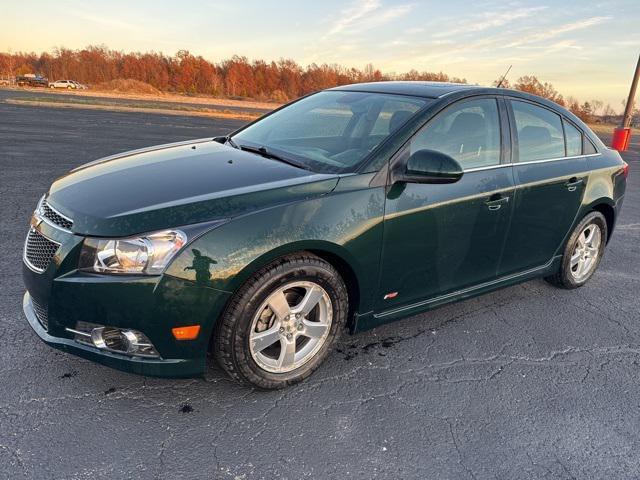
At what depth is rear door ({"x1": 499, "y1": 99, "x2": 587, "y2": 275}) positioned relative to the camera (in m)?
3.76

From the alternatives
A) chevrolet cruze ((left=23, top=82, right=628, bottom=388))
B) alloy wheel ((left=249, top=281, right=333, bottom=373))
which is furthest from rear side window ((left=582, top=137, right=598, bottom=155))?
alloy wheel ((left=249, top=281, right=333, bottom=373))

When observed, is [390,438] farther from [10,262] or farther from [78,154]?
[78,154]

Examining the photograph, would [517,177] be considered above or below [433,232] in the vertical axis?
above

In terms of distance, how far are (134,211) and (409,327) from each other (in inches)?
84.2

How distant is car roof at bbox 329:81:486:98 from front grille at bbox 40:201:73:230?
2.34m

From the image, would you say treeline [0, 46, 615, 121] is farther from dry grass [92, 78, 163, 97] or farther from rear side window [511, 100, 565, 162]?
rear side window [511, 100, 565, 162]

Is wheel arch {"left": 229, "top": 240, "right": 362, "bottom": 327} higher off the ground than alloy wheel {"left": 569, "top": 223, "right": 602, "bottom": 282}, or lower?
higher

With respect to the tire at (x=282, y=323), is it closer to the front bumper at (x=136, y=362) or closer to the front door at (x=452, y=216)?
the front bumper at (x=136, y=362)

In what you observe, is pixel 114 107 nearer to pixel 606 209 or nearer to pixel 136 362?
pixel 606 209

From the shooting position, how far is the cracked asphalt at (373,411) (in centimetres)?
235

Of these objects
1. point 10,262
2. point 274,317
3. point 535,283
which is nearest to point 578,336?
point 535,283

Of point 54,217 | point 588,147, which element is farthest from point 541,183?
point 54,217

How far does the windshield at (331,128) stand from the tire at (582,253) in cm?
203

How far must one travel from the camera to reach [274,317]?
9.19 feet
